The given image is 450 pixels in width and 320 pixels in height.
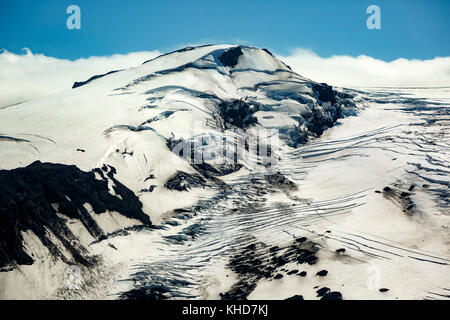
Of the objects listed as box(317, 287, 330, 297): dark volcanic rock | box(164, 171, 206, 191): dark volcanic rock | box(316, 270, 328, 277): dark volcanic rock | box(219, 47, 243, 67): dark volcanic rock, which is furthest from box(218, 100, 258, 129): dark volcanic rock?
box(317, 287, 330, 297): dark volcanic rock

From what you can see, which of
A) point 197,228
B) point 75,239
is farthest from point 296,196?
point 75,239

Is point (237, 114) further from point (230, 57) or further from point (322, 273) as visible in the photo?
point (322, 273)

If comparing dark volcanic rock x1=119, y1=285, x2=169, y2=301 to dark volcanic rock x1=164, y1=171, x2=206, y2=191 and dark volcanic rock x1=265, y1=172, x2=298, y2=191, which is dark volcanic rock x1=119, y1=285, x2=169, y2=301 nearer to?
dark volcanic rock x1=164, y1=171, x2=206, y2=191

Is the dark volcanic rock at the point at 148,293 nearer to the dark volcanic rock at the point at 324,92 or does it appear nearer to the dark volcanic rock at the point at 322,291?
the dark volcanic rock at the point at 322,291

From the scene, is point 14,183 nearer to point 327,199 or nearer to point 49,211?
point 49,211

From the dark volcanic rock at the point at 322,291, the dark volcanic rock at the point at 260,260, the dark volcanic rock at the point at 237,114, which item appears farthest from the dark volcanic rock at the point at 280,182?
the dark volcanic rock at the point at 322,291
